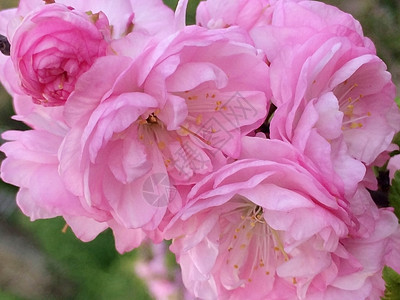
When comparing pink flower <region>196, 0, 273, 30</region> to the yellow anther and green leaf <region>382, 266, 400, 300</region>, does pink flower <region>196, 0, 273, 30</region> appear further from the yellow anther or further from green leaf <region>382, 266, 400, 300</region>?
green leaf <region>382, 266, 400, 300</region>

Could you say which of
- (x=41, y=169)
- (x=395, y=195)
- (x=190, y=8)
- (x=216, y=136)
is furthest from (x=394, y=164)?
(x=190, y=8)

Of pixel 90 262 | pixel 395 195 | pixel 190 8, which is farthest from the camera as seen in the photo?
pixel 90 262

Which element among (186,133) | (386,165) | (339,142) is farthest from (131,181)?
(386,165)

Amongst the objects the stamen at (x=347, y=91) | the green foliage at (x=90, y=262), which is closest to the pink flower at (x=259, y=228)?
the stamen at (x=347, y=91)

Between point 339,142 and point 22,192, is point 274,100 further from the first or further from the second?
point 22,192

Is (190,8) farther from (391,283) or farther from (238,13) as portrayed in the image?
(391,283)

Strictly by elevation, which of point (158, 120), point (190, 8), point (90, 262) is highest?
point (158, 120)

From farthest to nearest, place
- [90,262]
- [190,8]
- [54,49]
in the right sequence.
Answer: [90,262], [190,8], [54,49]
